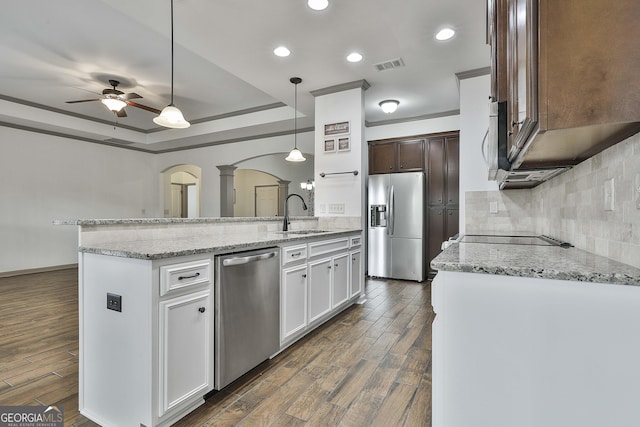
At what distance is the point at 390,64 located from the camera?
3.35 m

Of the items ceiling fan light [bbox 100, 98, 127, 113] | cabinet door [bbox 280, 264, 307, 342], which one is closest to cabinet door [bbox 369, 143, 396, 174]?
cabinet door [bbox 280, 264, 307, 342]

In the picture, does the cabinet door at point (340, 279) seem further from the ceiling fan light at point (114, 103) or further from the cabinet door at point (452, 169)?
the ceiling fan light at point (114, 103)

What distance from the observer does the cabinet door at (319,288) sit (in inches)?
105

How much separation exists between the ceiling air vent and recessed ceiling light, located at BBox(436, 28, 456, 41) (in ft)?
1.61

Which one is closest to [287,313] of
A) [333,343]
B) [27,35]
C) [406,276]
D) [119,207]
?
[333,343]

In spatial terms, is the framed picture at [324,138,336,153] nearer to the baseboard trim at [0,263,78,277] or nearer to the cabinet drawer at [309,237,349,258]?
the cabinet drawer at [309,237,349,258]

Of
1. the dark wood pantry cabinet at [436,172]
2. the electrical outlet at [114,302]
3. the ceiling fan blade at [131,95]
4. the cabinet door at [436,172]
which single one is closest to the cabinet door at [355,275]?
the dark wood pantry cabinet at [436,172]

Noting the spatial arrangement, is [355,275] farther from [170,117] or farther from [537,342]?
[537,342]

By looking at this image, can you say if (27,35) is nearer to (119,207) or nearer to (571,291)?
(119,207)

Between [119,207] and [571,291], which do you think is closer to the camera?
[571,291]

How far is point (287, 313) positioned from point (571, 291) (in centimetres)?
185

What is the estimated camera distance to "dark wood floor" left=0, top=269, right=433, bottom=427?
1626 mm

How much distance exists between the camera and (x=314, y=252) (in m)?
2.71

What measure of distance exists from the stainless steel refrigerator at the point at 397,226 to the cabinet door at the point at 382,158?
1.15ft
